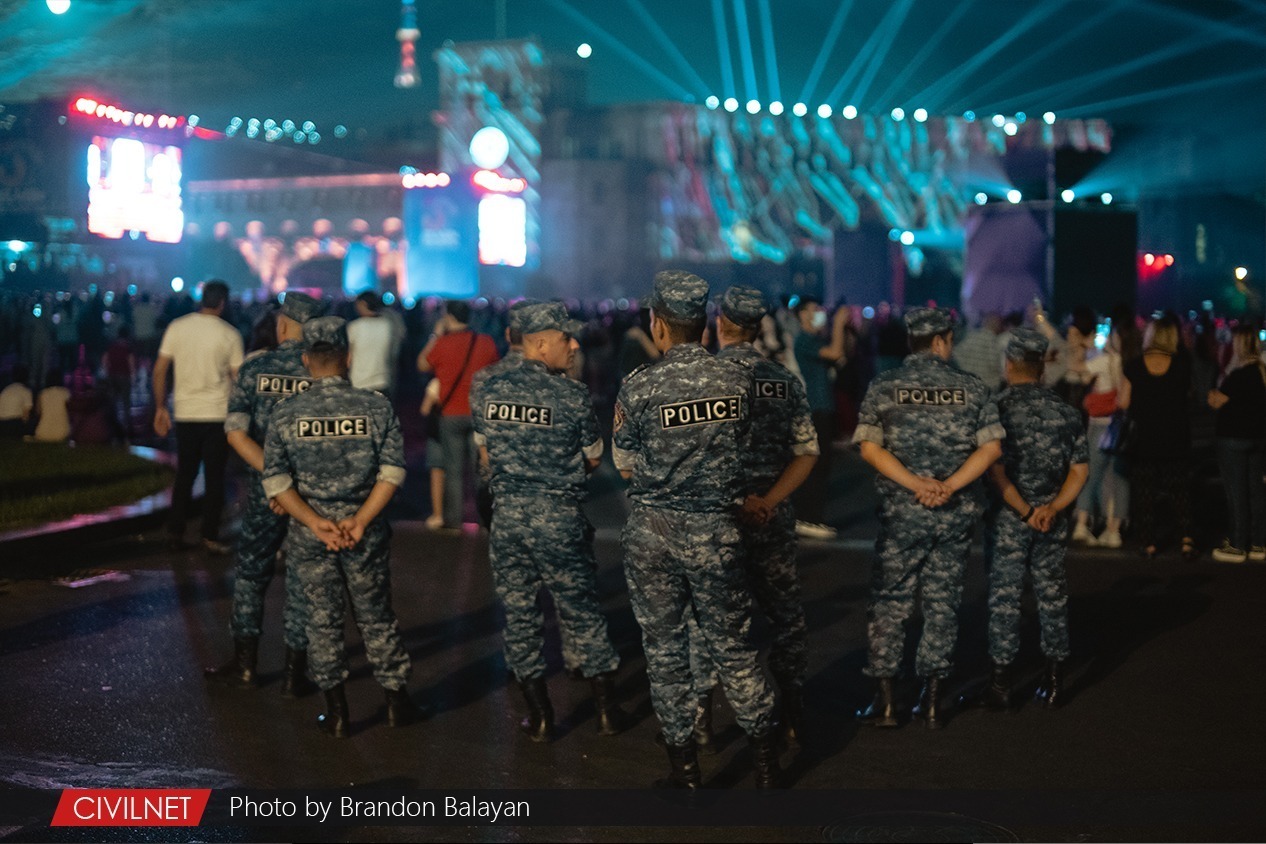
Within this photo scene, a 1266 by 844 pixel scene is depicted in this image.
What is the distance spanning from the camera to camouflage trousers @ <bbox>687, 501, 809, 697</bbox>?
A: 5.72 m

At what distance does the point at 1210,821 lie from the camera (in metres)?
4.82

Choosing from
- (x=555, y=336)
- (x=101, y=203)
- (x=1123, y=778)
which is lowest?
(x=1123, y=778)

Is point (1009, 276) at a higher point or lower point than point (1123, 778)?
higher

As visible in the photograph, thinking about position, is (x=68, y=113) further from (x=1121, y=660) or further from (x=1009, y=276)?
(x=1121, y=660)

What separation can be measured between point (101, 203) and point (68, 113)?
2929mm

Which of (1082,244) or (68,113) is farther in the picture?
(68,113)

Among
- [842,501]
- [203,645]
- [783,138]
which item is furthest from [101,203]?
[783,138]

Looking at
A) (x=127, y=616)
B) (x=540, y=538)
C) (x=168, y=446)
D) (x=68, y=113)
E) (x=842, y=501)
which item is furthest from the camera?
(x=68, y=113)

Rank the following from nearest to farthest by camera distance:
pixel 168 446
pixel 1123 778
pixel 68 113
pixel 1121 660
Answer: pixel 1123 778
pixel 1121 660
pixel 168 446
pixel 68 113

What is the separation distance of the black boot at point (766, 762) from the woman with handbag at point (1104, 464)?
628 centimetres

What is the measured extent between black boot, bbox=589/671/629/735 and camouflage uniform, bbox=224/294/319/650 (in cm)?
171

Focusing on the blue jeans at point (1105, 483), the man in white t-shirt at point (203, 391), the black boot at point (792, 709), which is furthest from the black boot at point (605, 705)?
the blue jeans at point (1105, 483)

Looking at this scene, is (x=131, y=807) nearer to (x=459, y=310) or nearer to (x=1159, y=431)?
(x=459, y=310)

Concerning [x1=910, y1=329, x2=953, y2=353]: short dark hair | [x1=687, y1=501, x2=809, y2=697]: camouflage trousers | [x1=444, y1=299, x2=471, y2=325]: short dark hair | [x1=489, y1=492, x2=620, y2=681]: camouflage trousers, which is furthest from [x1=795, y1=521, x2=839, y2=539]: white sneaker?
[x1=489, y1=492, x2=620, y2=681]: camouflage trousers
